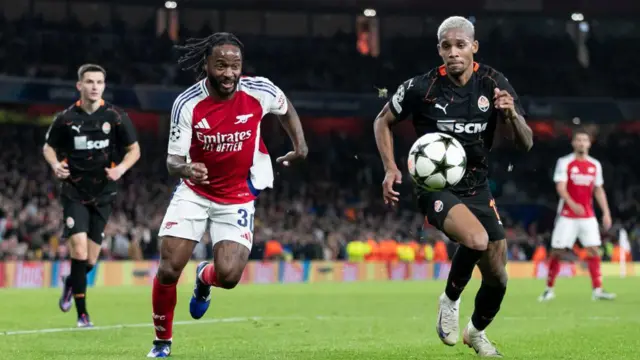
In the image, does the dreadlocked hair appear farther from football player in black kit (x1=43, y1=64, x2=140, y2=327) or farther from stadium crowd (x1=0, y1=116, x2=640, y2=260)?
stadium crowd (x1=0, y1=116, x2=640, y2=260)

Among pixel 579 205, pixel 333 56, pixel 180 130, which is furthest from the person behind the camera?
pixel 333 56

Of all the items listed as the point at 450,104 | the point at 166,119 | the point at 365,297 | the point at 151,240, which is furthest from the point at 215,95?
the point at 166,119

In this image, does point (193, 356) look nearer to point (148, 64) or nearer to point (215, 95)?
point (215, 95)

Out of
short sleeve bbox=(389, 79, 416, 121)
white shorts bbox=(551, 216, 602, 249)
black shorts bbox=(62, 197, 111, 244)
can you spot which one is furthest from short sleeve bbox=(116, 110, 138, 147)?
white shorts bbox=(551, 216, 602, 249)

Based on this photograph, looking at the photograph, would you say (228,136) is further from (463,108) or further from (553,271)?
(553,271)

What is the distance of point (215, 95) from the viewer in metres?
7.74

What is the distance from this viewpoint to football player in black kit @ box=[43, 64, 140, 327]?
1142cm

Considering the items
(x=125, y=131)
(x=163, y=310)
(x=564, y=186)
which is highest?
(x=125, y=131)

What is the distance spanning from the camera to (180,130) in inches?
299

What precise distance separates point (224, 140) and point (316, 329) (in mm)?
3554

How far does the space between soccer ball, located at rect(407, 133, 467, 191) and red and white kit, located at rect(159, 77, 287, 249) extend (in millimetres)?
1092

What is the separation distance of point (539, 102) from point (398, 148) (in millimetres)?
5102

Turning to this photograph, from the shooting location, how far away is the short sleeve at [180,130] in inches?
296

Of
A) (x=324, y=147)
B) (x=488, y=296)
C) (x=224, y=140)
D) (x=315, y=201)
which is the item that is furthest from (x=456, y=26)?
(x=324, y=147)
